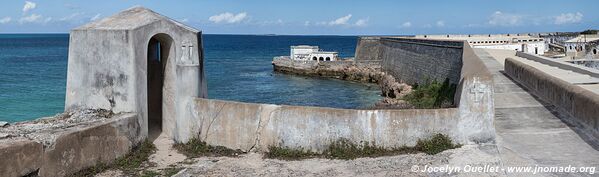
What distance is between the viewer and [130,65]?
10.8 metres

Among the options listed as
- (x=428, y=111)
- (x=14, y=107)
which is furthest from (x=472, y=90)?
(x=14, y=107)

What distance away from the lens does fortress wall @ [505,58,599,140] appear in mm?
9843

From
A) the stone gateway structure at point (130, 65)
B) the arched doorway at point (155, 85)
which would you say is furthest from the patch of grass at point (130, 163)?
the arched doorway at point (155, 85)

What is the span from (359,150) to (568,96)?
435 cm

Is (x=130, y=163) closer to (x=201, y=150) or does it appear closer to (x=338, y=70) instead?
(x=201, y=150)

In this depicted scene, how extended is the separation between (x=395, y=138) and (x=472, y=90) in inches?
54.8

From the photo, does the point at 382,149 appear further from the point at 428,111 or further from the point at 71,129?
the point at 71,129

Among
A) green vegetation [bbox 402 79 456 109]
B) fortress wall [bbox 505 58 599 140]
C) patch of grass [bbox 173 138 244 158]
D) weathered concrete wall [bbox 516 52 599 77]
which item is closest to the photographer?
fortress wall [bbox 505 58 599 140]

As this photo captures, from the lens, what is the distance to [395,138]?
9.72 meters

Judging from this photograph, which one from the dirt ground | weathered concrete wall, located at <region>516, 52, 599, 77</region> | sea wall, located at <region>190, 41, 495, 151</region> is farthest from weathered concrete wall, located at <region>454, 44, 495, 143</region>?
weathered concrete wall, located at <region>516, 52, 599, 77</region>

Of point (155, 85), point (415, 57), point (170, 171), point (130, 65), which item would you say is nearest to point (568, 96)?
point (170, 171)

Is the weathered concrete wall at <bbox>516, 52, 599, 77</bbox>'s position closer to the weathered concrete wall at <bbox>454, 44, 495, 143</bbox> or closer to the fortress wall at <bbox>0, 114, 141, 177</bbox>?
the weathered concrete wall at <bbox>454, 44, 495, 143</bbox>

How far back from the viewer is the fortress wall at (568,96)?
9.84 metres

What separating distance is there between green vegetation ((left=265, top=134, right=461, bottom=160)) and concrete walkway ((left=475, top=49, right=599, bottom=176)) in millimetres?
896
